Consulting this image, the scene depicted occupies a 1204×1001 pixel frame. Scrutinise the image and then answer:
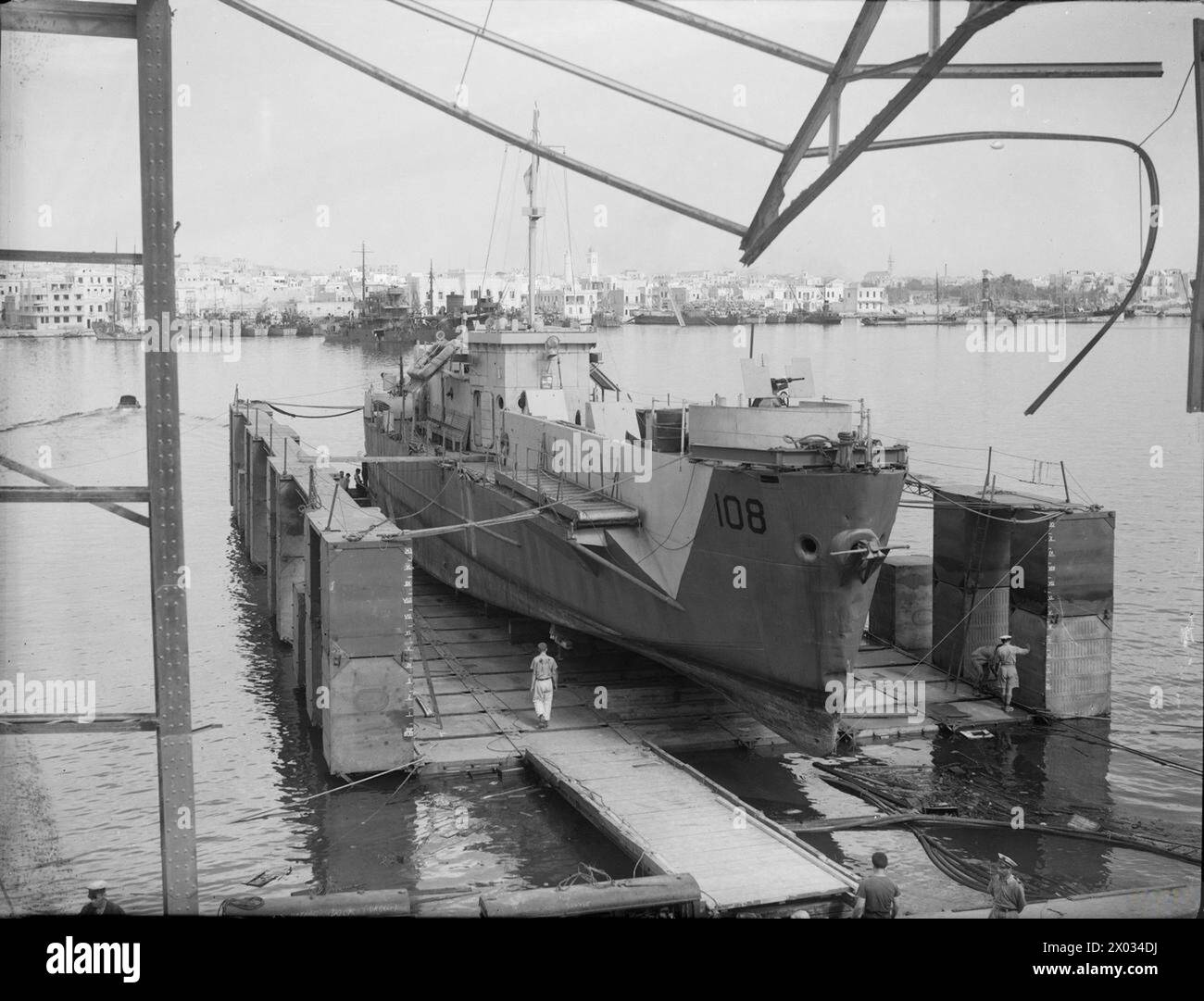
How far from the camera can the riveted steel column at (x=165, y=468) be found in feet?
20.9

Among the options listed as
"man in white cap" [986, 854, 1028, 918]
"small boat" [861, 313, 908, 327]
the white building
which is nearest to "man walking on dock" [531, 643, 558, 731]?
"man in white cap" [986, 854, 1028, 918]

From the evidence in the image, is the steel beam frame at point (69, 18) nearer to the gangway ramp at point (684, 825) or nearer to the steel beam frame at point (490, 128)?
the steel beam frame at point (490, 128)

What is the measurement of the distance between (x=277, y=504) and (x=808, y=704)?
9573mm

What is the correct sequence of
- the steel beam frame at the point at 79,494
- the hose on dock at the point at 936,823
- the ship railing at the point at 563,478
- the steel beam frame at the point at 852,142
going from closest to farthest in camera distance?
the steel beam frame at the point at 852,142, the steel beam frame at the point at 79,494, the hose on dock at the point at 936,823, the ship railing at the point at 563,478

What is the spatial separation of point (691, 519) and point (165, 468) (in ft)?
27.6

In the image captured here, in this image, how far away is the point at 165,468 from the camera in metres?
6.56

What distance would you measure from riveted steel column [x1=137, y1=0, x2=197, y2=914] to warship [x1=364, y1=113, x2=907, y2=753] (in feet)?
23.4

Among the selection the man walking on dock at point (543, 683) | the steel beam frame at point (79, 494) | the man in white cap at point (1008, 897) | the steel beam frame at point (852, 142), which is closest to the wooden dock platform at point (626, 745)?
the man walking on dock at point (543, 683)

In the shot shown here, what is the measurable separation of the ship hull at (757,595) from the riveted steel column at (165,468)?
24.9 ft

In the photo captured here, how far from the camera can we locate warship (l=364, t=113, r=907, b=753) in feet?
42.0

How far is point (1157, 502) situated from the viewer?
32344mm

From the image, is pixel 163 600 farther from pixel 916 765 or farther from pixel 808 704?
pixel 916 765

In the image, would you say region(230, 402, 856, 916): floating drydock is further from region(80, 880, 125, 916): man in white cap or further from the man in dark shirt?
region(80, 880, 125, 916): man in white cap

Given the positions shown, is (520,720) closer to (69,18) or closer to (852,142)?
(69,18)
